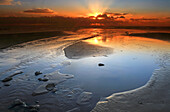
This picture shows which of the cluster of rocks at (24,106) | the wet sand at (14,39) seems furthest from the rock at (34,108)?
the wet sand at (14,39)

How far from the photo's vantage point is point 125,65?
10.2 metres

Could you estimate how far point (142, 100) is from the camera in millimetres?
5246

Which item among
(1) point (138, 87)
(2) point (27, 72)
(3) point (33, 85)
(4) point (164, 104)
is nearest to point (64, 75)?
(3) point (33, 85)

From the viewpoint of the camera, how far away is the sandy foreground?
4723mm

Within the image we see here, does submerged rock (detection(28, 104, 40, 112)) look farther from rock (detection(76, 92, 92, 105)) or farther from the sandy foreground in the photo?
the sandy foreground

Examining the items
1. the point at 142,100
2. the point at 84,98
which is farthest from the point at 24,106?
the point at 142,100

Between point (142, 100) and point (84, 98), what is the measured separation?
7.72 feet

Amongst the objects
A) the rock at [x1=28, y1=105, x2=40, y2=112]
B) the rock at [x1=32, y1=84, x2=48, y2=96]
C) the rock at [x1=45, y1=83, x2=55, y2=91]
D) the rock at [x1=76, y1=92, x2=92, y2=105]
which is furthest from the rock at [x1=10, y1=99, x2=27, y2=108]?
the rock at [x1=76, y1=92, x2=92, y2=105]

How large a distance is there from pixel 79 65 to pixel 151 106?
245 inches

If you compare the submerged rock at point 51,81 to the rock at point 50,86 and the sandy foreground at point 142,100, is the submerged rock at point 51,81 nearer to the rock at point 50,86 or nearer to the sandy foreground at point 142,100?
the rock at point 50,86

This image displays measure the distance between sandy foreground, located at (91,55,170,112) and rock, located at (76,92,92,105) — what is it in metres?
0.55

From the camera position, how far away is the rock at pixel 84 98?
17.3ft

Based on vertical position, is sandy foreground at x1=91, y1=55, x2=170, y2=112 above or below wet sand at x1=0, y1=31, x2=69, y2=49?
below

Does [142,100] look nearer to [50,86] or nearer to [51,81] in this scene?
[50,86]
